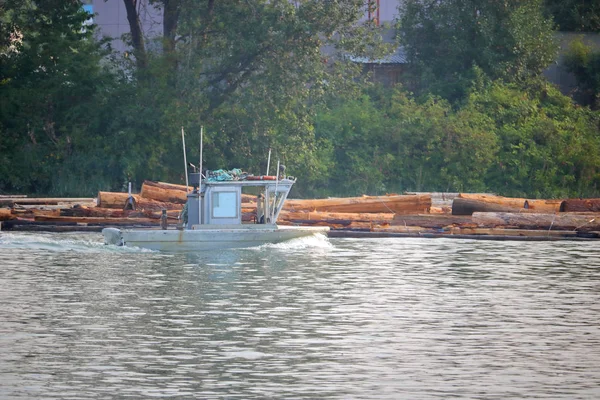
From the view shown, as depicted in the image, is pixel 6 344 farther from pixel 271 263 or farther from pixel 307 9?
pixel 307 9

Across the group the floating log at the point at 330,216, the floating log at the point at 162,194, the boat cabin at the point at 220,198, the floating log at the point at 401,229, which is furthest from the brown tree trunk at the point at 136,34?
the boat cabin at the point at 220,198

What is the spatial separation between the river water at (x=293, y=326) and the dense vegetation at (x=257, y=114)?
2070 cm

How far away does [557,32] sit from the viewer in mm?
62281

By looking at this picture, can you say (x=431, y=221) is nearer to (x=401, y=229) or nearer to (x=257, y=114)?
(x=401, y=229)

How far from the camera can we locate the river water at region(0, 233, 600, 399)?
45.8 ft

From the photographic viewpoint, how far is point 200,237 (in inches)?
1134

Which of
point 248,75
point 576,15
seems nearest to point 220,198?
point 248,75

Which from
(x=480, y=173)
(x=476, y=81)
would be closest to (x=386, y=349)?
(x=480, y=173)

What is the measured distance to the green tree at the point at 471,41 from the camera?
2261 inches

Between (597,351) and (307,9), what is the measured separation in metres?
34.4

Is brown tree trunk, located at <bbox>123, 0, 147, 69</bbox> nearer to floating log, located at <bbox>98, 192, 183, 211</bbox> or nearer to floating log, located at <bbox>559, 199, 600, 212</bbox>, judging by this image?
floating log, located at <bbox>98, 192, 183, 211</bbox>

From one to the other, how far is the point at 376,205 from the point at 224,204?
936 cm

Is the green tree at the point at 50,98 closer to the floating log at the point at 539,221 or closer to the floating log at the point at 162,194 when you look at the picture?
the floating log at the point at 162,194

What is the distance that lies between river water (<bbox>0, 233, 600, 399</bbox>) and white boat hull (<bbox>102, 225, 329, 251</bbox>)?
301 mm
